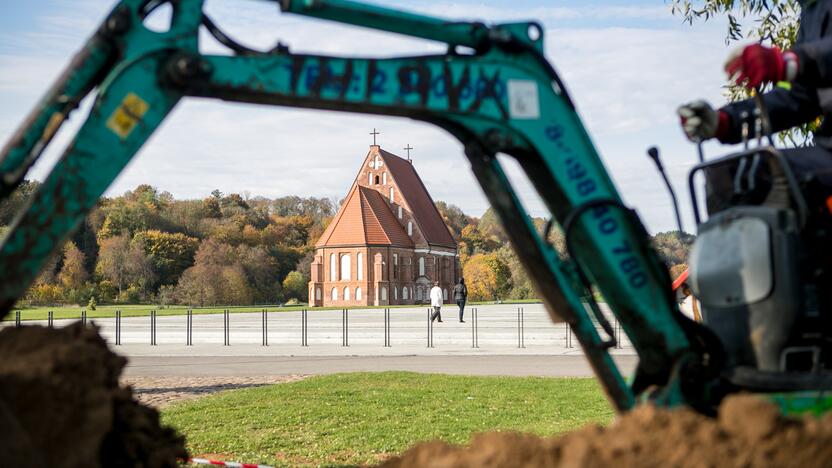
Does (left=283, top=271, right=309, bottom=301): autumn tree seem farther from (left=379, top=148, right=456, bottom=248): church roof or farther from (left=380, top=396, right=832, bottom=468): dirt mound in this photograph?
(left=380, top=396, right=832, bottom=468): dirt mound

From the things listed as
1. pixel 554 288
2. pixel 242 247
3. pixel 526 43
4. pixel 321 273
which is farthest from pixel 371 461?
pixel 242 247

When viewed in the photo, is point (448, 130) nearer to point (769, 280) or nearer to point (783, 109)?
point (769, 280)

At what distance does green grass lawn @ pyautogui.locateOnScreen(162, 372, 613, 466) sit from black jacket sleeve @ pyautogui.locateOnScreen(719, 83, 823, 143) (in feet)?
15.6

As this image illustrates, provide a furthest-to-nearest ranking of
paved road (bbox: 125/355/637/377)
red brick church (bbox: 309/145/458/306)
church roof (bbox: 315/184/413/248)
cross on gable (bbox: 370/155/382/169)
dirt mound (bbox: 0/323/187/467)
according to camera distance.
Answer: cross on gable (bbox: 370/155/382/169) < church roof (bbox: 315/184/413/248) < red brick church (bbox: 309/145/458/306) < paved road (bbox: 125/355/637/377) < dirt mound (bbox: 0/323/187/467)

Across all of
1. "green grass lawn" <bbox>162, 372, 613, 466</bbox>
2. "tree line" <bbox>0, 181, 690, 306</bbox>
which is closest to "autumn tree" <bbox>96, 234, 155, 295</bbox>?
"tree line" <bbox>0, 181, 690, 306</bbox>

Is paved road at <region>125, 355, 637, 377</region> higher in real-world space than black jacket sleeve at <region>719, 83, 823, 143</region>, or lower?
lower

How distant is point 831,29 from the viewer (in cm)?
380

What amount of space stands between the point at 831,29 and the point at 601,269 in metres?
1.50

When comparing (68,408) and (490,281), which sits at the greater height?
(490,281)

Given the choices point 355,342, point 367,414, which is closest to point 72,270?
point 355,342

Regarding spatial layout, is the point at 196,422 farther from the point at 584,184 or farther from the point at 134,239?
the point at 134,239

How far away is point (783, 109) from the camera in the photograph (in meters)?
4.09

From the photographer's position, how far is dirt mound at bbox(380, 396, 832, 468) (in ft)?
9.88

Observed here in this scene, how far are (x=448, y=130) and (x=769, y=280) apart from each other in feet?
4.85
